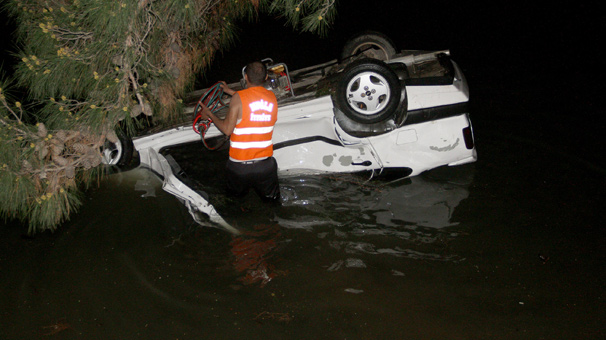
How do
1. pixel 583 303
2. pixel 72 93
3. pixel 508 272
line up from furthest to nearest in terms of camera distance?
pixel 72 93 < pixel 508 272 < pixel 583 303

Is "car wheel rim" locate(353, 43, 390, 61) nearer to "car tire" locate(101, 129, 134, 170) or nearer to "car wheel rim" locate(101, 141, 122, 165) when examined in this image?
"car tire" locate(101, 129, 134, 170)

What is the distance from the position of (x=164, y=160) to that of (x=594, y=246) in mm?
4022

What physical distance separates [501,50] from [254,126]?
27.1 ft

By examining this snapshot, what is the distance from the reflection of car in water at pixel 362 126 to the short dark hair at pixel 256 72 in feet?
1.53

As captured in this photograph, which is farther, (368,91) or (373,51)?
(373,51)

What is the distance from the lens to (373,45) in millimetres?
5113

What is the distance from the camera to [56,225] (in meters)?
4.16

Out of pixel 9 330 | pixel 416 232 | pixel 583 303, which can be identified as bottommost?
pixel 583 303

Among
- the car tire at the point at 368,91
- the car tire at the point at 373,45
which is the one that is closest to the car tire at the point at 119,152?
the car tire at the point at 368,91

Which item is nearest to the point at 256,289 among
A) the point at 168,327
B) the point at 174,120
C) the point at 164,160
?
the point at 168,327

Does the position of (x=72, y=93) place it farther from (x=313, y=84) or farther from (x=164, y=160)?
(x=313, y=84)

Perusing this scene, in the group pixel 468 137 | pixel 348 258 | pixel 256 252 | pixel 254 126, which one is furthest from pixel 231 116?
pixel 468 137

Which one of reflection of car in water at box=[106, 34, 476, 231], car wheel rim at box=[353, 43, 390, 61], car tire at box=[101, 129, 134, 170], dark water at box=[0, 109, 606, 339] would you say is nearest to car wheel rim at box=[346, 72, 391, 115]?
reflection of car in water at box=[106, 34, 476, 231]

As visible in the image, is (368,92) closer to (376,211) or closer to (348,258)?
(376,211)
